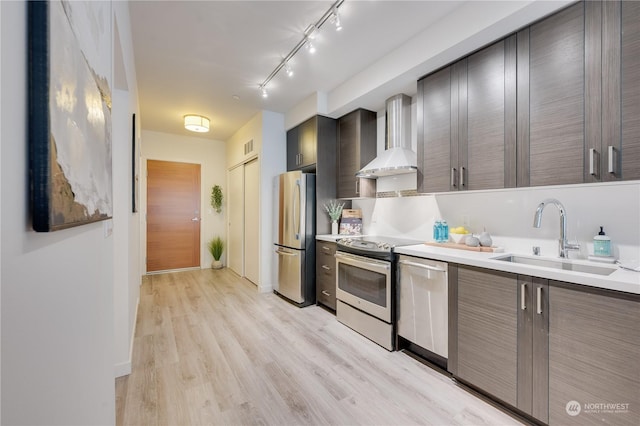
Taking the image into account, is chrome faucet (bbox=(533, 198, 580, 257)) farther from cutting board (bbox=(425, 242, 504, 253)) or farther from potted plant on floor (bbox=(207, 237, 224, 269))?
potted plant on floor (bbox=(207, 237, 224, 269))

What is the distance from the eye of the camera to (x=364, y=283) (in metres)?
2.62

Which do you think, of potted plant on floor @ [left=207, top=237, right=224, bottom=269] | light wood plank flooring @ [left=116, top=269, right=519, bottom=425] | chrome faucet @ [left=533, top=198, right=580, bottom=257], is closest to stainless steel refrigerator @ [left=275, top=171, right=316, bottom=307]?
light wood plank flooring @ [left=116, top=269, right=519, bottom=425]

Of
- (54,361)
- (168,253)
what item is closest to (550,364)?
(54,361)

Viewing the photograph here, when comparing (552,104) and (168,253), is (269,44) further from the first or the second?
(168,253)

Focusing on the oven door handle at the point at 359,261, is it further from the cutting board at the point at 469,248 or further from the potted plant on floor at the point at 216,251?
the potted plant on floor at the point at 216,251

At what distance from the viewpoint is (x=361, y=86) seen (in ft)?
9.60

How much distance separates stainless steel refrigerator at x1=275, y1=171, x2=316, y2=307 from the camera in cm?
346

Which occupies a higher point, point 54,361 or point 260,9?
point 260,9

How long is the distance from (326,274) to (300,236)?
58 cm

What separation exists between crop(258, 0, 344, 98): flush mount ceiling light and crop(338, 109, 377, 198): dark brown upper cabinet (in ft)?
3.13

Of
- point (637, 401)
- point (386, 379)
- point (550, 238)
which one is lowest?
point (386, 379)

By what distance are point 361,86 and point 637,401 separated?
296 centimetres

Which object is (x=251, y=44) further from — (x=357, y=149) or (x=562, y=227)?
(x=562, y=227)

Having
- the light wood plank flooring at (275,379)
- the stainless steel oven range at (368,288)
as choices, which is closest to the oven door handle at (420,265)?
the stainless steel oven range at (368,288)
